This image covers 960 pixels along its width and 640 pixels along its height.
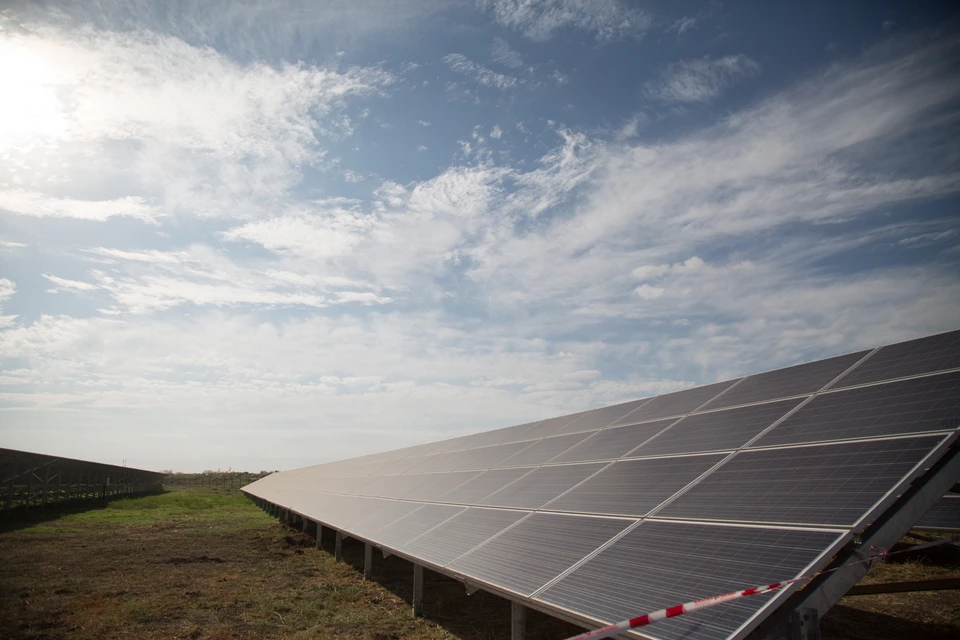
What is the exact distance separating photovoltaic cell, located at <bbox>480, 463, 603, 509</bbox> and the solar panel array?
0.05 metres

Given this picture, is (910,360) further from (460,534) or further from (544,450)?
(544,450)

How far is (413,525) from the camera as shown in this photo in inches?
441

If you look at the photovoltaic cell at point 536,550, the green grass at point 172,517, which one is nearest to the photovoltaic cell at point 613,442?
the photovoltaic cell at point 536,550

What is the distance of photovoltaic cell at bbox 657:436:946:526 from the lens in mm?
4941

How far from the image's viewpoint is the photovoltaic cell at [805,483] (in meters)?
4.94

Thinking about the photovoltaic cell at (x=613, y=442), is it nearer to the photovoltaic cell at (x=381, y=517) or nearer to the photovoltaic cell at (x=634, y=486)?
the photovoltaic cell at (x=634, y=486)

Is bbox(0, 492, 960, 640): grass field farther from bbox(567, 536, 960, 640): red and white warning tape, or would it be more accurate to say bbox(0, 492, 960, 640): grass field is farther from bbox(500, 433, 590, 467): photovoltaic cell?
bbox(567, 536, 960, 640): red and white warning tape

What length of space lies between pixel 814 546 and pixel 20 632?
42.1 ft

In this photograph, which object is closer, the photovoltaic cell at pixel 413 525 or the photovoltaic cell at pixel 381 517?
the photovoltaic cell at pixel 413 525

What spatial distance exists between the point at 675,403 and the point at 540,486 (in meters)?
3.82

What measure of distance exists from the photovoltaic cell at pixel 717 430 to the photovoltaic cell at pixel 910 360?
0.96 m

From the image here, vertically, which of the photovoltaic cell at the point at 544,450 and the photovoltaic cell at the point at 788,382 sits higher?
the photovoltaic cell at the point at 788,382

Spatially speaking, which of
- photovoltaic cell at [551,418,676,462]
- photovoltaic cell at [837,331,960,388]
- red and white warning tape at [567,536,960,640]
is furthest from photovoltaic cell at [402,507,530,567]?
photovoltaic cell at [837,331,960,388]

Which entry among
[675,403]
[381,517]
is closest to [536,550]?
[675,403]
